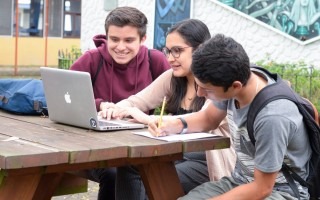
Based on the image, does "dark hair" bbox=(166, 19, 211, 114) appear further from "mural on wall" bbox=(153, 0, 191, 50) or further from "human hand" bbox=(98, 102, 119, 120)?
"mural on wall" bbox=(153, 0, 191, 50)

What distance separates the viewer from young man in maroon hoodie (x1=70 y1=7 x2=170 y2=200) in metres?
4.18

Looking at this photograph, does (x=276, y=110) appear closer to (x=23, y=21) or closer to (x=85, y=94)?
(x=85, y=94)

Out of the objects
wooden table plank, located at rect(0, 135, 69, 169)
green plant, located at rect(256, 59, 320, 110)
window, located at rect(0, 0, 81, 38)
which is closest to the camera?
wooden table plank, located at rect(0, 135, 69, 169)

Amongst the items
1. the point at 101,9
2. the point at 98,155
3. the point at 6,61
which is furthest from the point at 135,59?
the point at 6,61

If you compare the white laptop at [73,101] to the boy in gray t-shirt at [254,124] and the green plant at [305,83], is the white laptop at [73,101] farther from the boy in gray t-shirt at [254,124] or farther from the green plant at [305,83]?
the green plant at [305,83]

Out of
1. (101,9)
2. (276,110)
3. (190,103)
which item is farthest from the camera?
(101,9)

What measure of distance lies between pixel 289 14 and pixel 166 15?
7.69ft

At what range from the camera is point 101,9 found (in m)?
12.6

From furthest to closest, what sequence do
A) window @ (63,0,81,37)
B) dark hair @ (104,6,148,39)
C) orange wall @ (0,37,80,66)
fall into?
window @ (63,0,81,37), orange wall @ (0,37,80,66), dark hair @ (104,6,148,39)

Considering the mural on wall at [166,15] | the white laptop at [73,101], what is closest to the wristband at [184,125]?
the white laptop at [73,101]

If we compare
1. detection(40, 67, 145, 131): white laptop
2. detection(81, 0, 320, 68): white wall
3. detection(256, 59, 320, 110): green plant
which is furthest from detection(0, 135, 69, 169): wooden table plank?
detection(81, 0, 320, 68): white wall

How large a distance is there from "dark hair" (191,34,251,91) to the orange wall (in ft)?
55.1

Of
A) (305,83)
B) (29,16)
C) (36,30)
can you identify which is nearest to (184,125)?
(305,83)

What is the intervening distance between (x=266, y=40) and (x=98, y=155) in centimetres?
717
